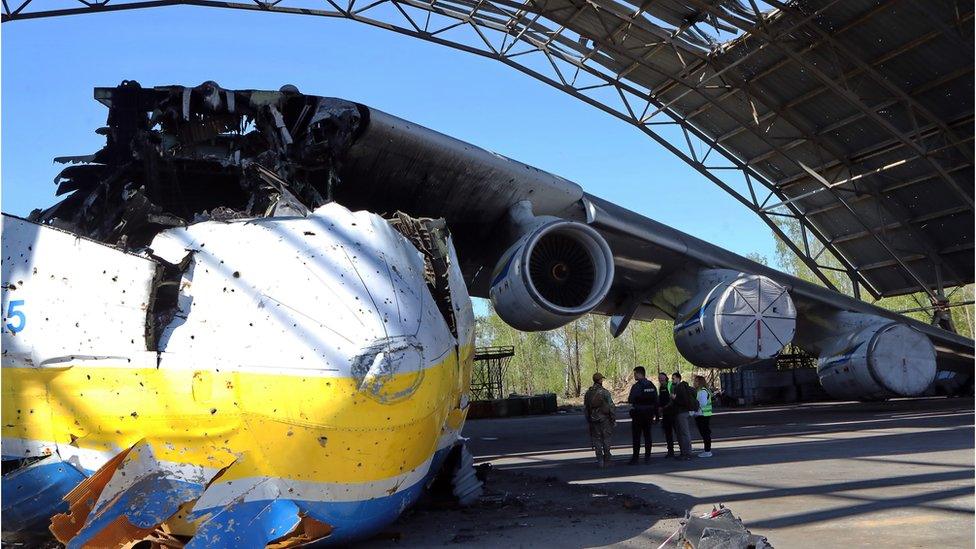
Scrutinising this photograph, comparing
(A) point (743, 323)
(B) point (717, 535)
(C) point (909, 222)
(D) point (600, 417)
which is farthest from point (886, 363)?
(C) point (909, 222)

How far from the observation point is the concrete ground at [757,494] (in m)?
5.60

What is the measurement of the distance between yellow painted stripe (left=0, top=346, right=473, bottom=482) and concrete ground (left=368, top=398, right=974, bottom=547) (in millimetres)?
1192

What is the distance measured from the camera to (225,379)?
15.4ft

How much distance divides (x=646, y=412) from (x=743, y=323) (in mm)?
1914

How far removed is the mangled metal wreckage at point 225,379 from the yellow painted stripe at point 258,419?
1cm

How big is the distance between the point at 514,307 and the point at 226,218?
184 inches

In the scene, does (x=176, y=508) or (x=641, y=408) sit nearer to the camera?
(x=176, y=508)

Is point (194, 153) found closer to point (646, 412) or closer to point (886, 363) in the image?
point (646, 412)

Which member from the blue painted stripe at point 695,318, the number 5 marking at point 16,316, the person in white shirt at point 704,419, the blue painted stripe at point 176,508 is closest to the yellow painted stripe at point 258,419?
the blue painted stripe at point 176,508

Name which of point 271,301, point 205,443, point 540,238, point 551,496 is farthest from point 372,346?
point 540,238

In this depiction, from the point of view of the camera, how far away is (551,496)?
7773mm

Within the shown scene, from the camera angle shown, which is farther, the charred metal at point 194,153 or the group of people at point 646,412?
the group of people at point 646,412

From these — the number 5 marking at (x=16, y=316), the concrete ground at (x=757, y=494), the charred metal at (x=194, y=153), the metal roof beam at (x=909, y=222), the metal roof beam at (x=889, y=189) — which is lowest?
the concrete ground at (x=757, y=494)

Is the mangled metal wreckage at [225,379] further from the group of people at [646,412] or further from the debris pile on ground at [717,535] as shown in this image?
the group of people at [646,412]
